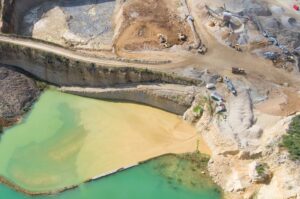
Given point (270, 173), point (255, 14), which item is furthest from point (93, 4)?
point (270, 173)

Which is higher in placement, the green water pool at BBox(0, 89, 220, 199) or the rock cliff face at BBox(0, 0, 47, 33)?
the rock cliff face at BBox(0, 0, 47, 33)

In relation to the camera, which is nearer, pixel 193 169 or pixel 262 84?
pixel 193 169

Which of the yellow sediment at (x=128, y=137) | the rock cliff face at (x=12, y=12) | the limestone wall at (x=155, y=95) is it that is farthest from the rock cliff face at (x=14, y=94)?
the yellow sediment at (x=128, y=137)

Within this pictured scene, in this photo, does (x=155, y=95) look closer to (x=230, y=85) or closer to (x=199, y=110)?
(x=199, y=110)

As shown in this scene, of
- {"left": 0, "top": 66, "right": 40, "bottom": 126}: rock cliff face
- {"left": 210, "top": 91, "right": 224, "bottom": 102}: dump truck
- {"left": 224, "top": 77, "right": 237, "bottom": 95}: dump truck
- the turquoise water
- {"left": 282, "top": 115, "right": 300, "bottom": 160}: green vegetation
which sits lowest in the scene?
the turquoise water

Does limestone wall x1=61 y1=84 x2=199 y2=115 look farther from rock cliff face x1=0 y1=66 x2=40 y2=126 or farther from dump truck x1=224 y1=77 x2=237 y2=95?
rock cliff face x1=0 y1=66 x2=40 y2=126

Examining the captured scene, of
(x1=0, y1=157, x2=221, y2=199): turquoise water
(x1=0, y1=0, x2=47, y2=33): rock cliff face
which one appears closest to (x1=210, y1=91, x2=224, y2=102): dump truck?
(x1=0, y1=157, x2=221, y2=199): turquoise water

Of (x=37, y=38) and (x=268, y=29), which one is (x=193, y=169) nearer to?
(x=268, y=29)
